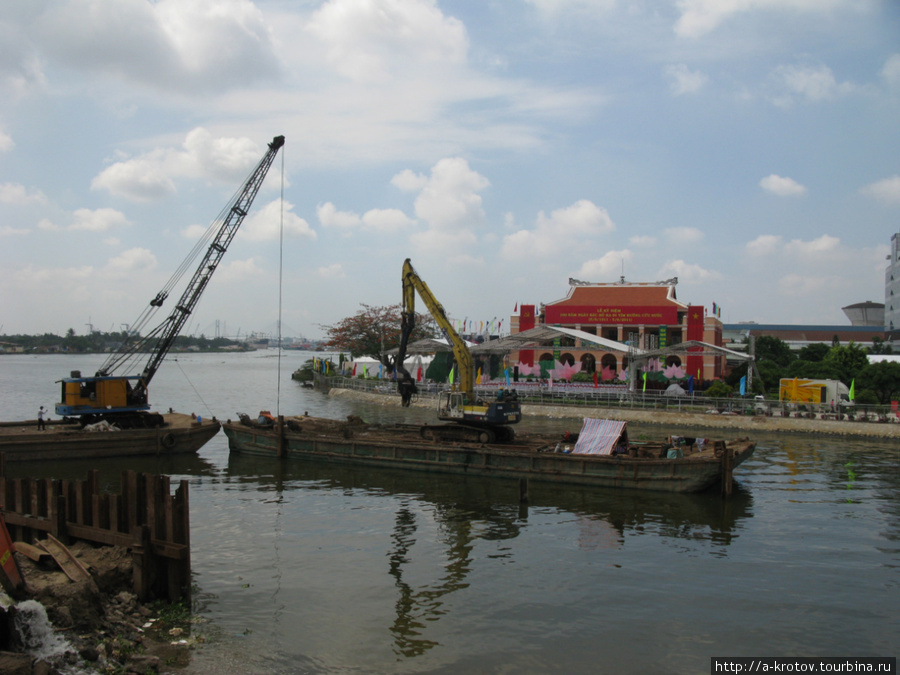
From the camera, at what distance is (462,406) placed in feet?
98.1

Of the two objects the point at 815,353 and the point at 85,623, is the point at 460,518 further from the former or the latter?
the point at 815,353

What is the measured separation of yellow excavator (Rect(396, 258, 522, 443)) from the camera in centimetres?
2953

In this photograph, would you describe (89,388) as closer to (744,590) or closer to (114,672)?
(114,672)

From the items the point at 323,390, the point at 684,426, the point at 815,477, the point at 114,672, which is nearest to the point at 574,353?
the point at 684,426

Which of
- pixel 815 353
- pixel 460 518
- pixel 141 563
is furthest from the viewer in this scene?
pixel 815 353

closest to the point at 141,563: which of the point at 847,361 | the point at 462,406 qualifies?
the point at 462,406

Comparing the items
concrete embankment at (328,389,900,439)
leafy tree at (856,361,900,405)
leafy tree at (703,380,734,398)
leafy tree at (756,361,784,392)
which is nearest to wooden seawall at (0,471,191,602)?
concrete embankment at (328,389,900,439)

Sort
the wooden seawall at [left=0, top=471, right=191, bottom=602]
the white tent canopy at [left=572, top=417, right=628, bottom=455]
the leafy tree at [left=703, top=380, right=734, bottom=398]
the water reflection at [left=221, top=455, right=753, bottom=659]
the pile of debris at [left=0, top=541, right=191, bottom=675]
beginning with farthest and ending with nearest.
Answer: the leafy tree at [left=703, top=380, right=734, bottom=398] < the white tent canopy at [left=572, top=417, right=628, bottom=455] < the water reflection at [left=221, top=455, right=753, bottom=659] < the wooden seawall at [left=0, top=471, right=191, bottom=602] < the pile of debris at [left=0, top=541, right=191, bottom=675]

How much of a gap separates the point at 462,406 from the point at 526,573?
13.8 meters

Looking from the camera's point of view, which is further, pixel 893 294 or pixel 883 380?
pixel 893 294

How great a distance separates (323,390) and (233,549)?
206 ft

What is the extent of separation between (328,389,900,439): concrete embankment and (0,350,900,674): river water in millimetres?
13196

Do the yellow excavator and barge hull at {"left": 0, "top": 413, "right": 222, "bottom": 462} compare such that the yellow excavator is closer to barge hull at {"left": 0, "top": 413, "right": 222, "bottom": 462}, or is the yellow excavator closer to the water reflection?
the water reflection

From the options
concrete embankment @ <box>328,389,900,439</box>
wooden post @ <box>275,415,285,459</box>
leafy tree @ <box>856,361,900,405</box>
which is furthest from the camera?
leafy tree @ <box>856,361,900,405</box>
